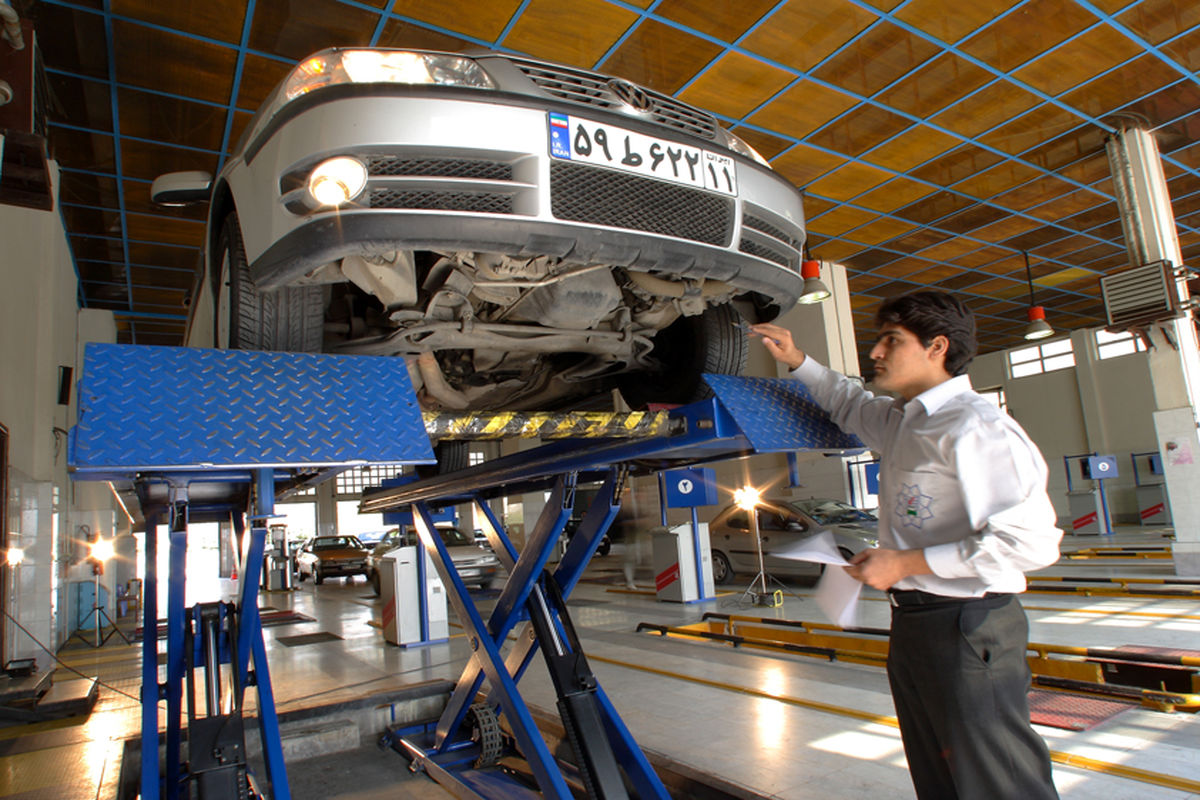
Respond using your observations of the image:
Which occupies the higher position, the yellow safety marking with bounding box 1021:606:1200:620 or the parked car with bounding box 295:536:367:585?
the parked car with bounding box 295:536:367:585

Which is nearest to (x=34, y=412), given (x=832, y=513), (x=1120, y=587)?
(x=832, y=513)

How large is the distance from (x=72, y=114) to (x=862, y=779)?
754 centimetres

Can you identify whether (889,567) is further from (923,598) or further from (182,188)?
(182,188)

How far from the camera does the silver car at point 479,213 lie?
168cm

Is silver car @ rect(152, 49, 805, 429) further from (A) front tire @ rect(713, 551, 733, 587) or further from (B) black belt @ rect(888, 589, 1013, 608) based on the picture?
(A) front tire @ rect(713, 551, 733, 587)

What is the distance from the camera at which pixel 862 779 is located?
8.88ft

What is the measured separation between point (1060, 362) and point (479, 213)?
20.0m

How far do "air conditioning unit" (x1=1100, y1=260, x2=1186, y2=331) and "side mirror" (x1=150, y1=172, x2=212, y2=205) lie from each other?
8426 millimetres

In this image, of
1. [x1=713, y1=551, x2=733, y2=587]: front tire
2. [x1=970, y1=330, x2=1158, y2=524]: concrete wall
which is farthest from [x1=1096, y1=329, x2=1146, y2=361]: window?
[x1=713, y1=551, x2=733, y2=587]: front tire

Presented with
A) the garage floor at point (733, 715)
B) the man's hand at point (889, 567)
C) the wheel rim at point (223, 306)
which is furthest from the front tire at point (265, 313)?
the garage floor at point (733, 715)

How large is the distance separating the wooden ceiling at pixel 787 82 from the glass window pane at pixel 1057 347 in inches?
353

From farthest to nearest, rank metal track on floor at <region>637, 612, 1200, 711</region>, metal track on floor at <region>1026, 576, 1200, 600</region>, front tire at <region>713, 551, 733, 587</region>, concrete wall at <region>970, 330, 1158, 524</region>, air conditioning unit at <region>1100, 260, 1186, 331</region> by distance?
concrete wall at <region>970, 330, 1158, 524</region> < front tire at <region>713, 551, 733, 587</region> < air conditioning unit at <region>1100, 260, 1186, 331</region> < metal track on floor at <region>1026, 576, 1200, 600</region> < metal track on floor at <region>637, 612, 1200, 711</region>

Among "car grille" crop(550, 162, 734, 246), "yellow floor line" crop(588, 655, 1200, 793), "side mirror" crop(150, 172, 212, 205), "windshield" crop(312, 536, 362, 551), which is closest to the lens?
"car grille" crop(550, 162, 734, 246)

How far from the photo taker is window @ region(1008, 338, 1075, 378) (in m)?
17.8
